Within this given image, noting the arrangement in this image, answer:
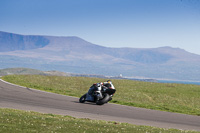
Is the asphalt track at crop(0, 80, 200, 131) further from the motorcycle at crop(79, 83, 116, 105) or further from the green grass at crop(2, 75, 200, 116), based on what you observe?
the green grass at crop(2, 75, 200, 116)

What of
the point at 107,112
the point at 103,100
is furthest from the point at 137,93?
the point at 107,112

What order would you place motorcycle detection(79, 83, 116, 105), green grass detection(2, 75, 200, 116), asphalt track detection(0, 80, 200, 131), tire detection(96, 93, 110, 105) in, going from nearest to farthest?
asphalt track detection(0, 80, 200, 131), tire detection(96, 93, 110, 105), motorcycle detection(79, 83, 116, 105), green grass detection(2, 75, 200, 116)

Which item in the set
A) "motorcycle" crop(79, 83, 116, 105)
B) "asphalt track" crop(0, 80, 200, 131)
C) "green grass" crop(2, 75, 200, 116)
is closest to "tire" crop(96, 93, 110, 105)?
"motorcycle" crop(79, 83, 116, 105)

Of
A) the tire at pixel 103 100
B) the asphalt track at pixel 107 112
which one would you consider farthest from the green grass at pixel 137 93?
Result: the asphalt track at pixel 107 112

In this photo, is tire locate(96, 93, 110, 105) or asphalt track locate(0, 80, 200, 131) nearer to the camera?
asphalt track locate(0, 80, 200, 131)

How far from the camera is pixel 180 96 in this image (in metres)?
37.1

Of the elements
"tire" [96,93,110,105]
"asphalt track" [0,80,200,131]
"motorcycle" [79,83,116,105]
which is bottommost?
"asphalt track" [0,80,200,131]

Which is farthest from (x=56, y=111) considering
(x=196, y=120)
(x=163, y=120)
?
(x=196, y=120)

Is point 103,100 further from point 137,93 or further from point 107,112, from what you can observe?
point 137,93

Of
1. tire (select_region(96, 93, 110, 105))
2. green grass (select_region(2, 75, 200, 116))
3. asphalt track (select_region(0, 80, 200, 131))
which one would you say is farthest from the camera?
green grass (select_region(2, 75, 200, 116))

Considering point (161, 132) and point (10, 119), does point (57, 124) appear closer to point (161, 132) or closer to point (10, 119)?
point (10, 119)

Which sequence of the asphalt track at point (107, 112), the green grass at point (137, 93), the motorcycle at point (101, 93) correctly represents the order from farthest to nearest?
the green grass at point (137, 93), the motorcycle at point (101, 93), the asphalt track at point (107, 112)

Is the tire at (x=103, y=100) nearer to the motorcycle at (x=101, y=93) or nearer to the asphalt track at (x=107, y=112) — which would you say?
the motorcycle at (x=101, y=93)

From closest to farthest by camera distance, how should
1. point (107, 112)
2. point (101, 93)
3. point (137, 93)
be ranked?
point (107, 112) < point (101, 93) < point (137, 93)
